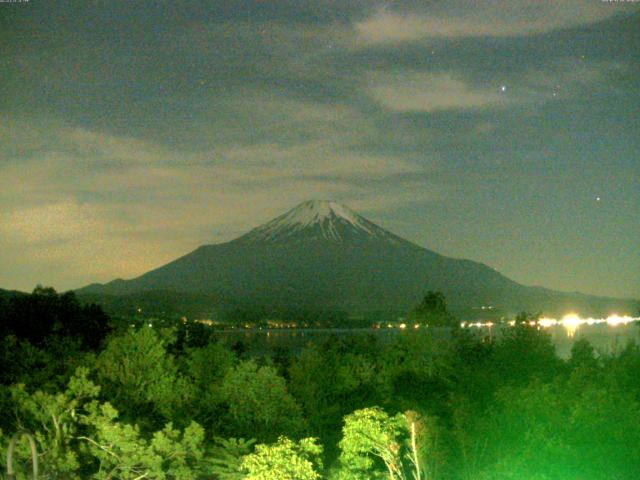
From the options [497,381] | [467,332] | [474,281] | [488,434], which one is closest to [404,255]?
[474,281]

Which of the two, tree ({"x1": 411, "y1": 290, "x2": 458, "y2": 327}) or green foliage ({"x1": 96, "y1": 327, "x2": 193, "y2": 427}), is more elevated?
tree ({"x1": 411, "y1": 290, "x2": 458, "y2": 327})

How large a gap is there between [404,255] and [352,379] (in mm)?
133945

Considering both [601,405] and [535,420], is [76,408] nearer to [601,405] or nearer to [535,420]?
[535,420]

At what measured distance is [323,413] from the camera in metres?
19.5

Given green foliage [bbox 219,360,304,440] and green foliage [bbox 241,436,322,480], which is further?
green foliage [bbox 219,360,304,440]

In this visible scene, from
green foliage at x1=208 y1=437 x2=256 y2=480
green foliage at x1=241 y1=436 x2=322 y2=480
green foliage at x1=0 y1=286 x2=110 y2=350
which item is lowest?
green foliage at x1=208 y1=437 x2=256 y2=480

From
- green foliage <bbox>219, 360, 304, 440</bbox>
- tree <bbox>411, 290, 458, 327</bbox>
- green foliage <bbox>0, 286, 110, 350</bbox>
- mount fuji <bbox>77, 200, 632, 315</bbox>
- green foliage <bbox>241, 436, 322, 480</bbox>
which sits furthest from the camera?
mount fuji <bbox>77, 200, 632, 315</bbox>

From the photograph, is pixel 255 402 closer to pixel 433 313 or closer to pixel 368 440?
pixel 368 440

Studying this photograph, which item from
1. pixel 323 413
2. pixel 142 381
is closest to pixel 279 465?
pixel 142 381

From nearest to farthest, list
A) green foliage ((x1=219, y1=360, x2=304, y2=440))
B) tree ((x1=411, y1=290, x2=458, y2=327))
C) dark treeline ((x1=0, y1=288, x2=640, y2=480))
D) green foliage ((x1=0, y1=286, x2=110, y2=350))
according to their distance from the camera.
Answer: dark treeline ((x1=0, y1=288, x2=640, y2=480)) < green foliage ((x1=219, y1=360, x2=304, y2=440)) < green foliage ((x1=0, y1=286, x2=110, y2=350)) < tree ((x1=411, y1=290, x2=458, y2=327))

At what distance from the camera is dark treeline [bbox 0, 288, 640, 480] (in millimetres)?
10070

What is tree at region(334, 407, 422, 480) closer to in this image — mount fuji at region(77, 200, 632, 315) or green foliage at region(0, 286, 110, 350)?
green foliage at region(0, 286, 110, 350)

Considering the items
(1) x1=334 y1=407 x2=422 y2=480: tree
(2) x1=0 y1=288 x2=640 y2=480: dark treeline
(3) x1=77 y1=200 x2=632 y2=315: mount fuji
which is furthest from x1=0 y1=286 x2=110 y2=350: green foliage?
(3) x1=77 y1=200 x2=632 y2=315: mount fuji

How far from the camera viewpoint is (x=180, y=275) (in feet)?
497
